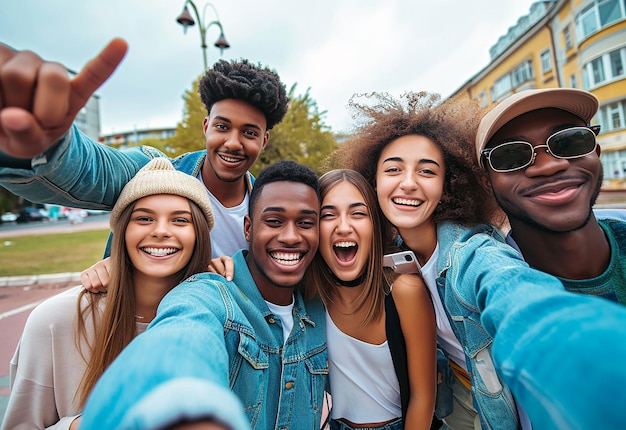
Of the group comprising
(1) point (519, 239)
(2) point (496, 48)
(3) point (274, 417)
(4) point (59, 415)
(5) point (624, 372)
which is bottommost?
(3) point (274, 417)

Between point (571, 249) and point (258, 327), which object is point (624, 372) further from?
point (258, 327)

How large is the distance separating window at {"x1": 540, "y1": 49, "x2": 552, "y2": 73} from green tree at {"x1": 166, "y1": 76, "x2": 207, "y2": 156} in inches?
960

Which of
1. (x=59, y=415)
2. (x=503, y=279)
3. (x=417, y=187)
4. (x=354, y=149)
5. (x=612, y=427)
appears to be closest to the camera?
(x=612, y=427)

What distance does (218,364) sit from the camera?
1030mm

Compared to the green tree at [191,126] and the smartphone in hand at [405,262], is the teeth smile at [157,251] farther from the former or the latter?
the green tree at [191,126]

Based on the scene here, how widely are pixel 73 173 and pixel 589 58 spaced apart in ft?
89.0

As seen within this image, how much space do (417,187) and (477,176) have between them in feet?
1.36

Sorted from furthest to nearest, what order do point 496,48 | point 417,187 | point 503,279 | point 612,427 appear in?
point 496,48 < point 417,187 < point 503,279 < point 612,427

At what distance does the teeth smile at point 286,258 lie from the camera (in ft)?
6.71

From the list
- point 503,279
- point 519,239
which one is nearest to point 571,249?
point 519,239

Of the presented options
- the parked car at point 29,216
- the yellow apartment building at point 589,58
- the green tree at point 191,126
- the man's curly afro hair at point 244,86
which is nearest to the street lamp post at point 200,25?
the green tree at point 191,126

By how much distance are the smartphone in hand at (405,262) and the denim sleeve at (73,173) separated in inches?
69.1

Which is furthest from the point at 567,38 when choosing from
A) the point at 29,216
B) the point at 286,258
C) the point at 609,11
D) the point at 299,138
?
the point at 29,216

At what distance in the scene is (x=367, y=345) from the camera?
205cm
